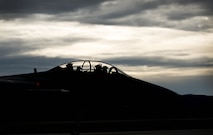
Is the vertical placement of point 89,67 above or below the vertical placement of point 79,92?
above

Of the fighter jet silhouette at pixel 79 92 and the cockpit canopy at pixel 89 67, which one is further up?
the cockpit canopy at pixel 89 67

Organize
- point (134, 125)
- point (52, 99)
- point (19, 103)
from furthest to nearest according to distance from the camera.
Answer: point (134, 125), point (19, 103), point (52, 99)

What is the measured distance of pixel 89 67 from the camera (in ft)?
52.0

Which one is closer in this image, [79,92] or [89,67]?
[79,92]

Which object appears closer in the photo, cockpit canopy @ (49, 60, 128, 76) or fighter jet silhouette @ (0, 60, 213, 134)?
fighter jet silhouette @ (0, 60, 213, 134)

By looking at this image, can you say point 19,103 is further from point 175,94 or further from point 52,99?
point 175,94

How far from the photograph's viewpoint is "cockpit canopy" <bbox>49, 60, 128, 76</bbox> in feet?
51.7

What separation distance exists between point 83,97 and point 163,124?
765 centimetres

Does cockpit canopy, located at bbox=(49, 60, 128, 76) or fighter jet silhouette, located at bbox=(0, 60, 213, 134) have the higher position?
cockpit canopy, located at bbox=(49, 60, 128, 76)

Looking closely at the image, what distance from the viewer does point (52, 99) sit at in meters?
14.4

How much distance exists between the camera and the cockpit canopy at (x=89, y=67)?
15758 millimetres

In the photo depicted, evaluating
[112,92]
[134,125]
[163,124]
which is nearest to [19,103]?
[112,92]

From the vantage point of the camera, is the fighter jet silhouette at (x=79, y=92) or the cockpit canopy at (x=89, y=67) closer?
the fighter jet silhouette at (x=79, y=92)

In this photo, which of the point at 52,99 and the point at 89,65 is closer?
the point at 52,99
